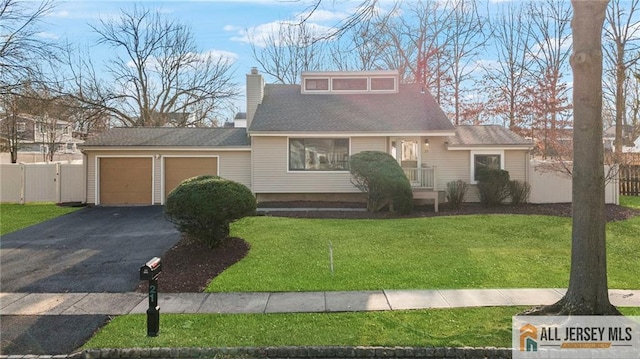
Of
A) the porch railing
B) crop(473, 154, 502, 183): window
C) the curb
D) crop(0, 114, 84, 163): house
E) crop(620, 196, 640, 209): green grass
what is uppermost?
crop(0, 114, 84, 163): house

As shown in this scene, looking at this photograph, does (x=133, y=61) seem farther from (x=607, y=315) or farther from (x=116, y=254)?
(x=607, y=315)

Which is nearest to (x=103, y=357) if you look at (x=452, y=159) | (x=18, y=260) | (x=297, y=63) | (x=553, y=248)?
(x=18, y=260)

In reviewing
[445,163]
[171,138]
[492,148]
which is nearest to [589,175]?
[445,163]

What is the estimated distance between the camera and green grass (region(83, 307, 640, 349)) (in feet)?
14.1

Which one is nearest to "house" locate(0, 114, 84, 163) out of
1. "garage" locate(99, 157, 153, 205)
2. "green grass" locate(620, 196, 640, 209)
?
"garage" locate(99, 157, 153, 205)

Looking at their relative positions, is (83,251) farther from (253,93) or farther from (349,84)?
(349,84)

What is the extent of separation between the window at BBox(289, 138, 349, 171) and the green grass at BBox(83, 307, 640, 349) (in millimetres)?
10914

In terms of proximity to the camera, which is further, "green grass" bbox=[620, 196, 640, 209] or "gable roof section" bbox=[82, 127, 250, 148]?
"gable roof section" bbox=[82, 127, 250, 148]

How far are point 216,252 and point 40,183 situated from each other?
13.4 metres

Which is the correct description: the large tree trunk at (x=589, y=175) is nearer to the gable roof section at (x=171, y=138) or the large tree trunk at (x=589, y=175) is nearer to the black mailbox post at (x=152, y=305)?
the black mailbox post at (x=152, y=305)

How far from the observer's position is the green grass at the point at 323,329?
431cm

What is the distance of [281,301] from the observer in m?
5.73

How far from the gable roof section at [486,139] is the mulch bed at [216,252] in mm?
2618

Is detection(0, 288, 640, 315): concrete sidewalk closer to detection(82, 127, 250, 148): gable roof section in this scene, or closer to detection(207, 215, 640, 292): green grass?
detection(207, 215, 640, 292): green grass
